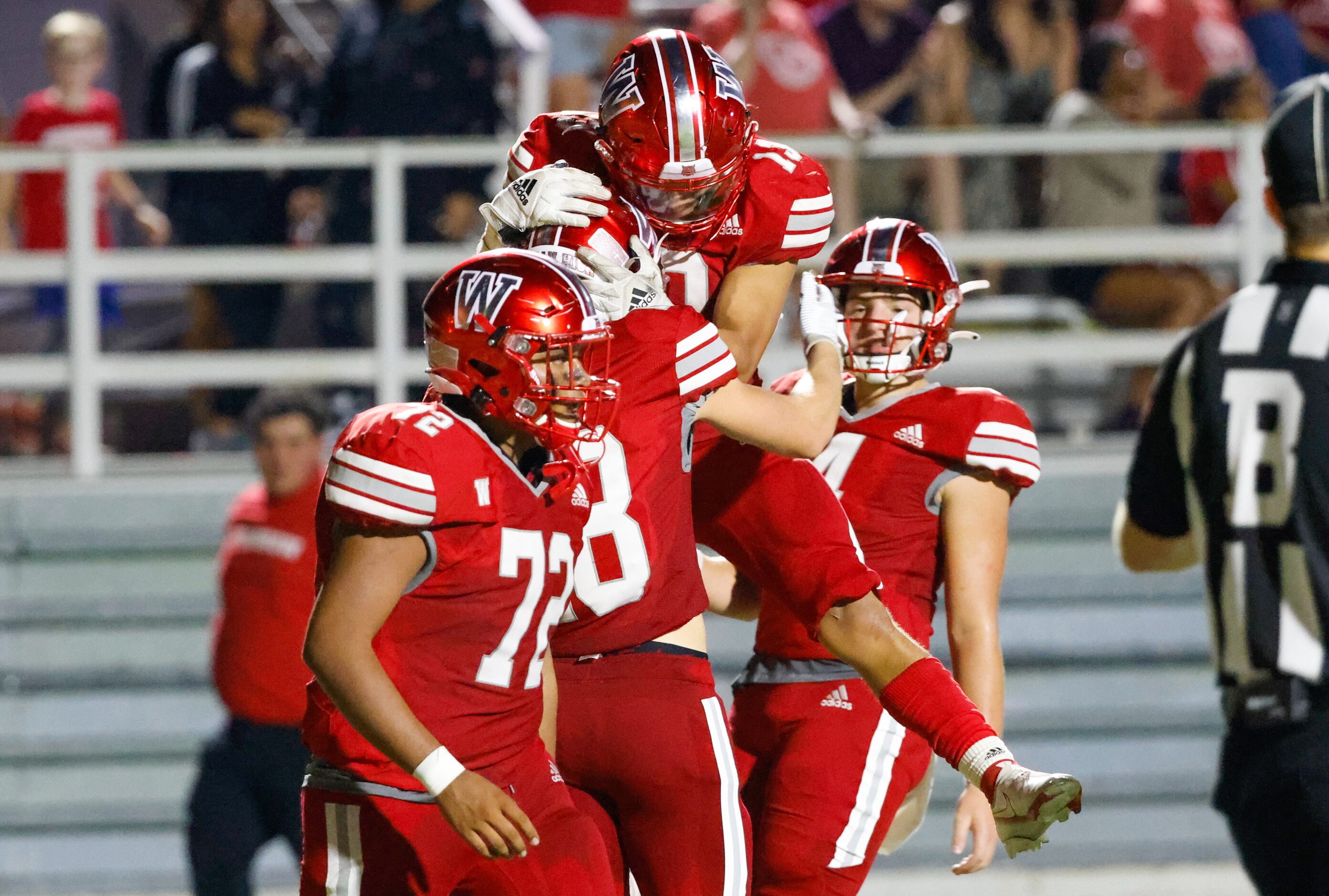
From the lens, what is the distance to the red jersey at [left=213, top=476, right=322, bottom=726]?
6.03m

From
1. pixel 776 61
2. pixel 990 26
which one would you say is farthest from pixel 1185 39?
pixel 776 61

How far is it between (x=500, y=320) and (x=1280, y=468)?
1600mm

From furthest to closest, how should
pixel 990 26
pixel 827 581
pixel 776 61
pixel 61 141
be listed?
pixel 990 26 < pixel 61 141 < pixel 776 61 < pixel 827 581

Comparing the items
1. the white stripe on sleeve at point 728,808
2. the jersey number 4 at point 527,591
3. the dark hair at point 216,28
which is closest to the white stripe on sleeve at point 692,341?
the jersey number 4 at point 527,591

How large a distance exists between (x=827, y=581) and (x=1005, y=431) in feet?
1.70

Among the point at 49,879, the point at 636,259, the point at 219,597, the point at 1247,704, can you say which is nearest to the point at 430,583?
the point at 636,259

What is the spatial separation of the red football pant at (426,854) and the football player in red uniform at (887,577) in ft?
1.84

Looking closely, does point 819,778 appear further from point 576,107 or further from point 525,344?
point 576,107

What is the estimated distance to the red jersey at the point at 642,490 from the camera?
3150 mm

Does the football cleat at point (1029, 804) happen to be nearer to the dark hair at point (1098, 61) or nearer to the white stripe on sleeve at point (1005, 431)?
the white stripe on sleeve at point (1005, 431)

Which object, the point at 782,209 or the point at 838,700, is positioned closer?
the point at 782,209

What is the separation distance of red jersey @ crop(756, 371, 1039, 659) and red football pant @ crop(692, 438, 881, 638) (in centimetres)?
19

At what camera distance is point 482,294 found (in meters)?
2.93

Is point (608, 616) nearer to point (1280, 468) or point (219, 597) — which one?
point (1280, 468)
